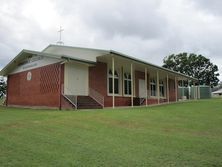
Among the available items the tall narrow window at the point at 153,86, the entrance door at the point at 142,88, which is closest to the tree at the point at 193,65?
the tall narrow window at the point at 153,86

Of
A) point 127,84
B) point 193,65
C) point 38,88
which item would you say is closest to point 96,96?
point 38,88

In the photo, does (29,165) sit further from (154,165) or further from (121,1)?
Answer: (121,1)

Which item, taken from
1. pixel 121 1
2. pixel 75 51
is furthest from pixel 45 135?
pixel 75 51

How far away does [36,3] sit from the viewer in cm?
1573

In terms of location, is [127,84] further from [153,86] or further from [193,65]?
[193,65]

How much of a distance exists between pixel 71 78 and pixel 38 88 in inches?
123

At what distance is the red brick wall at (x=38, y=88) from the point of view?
18.2 meters

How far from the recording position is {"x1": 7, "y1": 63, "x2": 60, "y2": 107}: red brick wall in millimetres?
18250

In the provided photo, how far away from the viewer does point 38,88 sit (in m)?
19.9

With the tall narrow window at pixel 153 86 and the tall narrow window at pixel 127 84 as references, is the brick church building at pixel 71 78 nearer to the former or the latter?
the tall narrow window at pixel 127 84

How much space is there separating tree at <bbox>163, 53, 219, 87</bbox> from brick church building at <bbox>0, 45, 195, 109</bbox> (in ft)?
125

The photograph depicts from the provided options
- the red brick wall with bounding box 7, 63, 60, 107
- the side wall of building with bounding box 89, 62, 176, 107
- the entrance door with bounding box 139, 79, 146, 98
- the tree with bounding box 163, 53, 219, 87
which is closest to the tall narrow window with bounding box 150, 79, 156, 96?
the entrance door with bounding box 139, 79, 146, 98

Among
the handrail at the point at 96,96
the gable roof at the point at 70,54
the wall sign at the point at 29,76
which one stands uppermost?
the gable roof at the point at 70,54

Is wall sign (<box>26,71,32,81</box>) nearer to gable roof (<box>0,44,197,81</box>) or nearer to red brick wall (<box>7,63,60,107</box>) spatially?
red brick wall (<box>7,63,60,107</box>)
